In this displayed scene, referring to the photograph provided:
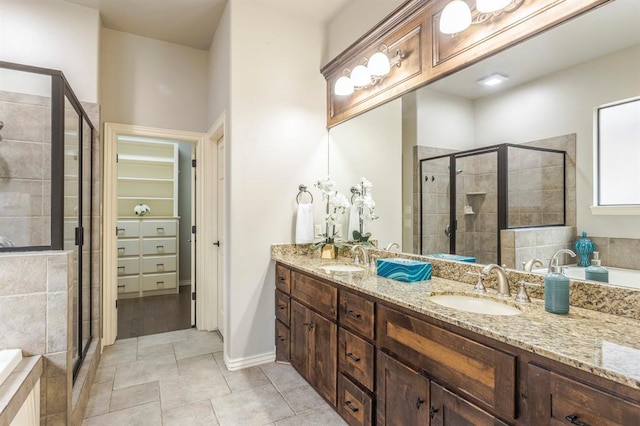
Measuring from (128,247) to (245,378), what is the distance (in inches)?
129

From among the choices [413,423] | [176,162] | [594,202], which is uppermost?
[176,162]

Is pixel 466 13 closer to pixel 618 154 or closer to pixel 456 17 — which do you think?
pixel 456 17

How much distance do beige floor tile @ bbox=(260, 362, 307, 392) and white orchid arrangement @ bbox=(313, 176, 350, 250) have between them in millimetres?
982

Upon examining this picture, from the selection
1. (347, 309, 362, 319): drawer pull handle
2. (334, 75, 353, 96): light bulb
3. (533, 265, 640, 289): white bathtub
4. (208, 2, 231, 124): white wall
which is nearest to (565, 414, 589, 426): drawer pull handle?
(533, 265, 640, 289): white bathtub

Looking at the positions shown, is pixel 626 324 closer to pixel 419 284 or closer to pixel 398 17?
pixel 419 284

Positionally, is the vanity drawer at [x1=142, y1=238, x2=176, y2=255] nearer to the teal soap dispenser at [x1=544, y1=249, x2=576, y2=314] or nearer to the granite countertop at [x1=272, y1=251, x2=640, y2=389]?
the granite countertop at [x1=272, y1=251, x2=640, y2=389]

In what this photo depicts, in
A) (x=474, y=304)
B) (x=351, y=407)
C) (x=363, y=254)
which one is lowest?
(x=351, y=407)

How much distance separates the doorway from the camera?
3.61 metres

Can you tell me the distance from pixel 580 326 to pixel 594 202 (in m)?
0.51

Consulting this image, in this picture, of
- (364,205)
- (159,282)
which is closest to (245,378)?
(364,205)

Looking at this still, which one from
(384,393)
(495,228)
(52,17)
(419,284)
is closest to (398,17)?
(495,228)

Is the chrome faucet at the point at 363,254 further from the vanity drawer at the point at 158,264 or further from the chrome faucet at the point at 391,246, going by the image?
the vanity drawer at the point at 158,264

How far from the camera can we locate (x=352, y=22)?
2.68 meters

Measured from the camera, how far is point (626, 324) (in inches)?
43.4
